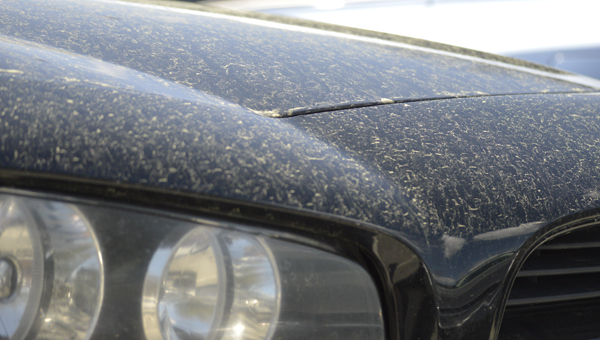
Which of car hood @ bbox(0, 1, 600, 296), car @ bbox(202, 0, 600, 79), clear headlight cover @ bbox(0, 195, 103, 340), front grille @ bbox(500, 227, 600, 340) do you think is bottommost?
front grille @ bbox(500, 227, 600, 340)

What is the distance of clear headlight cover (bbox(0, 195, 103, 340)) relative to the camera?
618 millimetres

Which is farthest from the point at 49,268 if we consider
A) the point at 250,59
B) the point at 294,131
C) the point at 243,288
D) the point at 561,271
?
the point at 561,271

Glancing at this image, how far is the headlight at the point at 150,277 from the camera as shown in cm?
62

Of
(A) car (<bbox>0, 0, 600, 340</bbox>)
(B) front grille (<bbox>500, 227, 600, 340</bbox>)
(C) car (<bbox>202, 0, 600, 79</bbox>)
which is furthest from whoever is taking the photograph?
(C) car (<bbox>202, 0, 600, 79</bbox>)

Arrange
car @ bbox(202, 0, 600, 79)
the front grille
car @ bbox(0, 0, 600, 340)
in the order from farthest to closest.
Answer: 1. car @ bbox(202, 0, 600, 79)
2. the front grille
3. car @ bbox(0, 0, 600, 340)

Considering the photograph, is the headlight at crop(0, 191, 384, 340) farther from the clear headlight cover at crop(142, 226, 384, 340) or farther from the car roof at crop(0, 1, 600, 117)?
the car roof at crop(0, 1, 600, 117)

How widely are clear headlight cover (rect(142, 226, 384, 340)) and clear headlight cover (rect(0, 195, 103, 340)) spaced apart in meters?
0.07

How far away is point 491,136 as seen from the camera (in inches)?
34.9

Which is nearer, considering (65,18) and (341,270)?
(341,270)

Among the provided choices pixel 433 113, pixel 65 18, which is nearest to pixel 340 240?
pixel 433 113

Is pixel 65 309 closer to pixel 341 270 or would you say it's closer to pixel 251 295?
pixel 251 295

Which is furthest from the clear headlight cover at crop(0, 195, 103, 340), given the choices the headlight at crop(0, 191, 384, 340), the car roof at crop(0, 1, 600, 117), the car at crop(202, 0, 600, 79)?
the car at crop(202, 0, 600, 79)

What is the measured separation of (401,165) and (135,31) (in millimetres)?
645

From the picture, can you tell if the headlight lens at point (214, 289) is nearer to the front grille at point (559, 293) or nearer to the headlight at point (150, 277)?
the headlight at point (150, 277)
